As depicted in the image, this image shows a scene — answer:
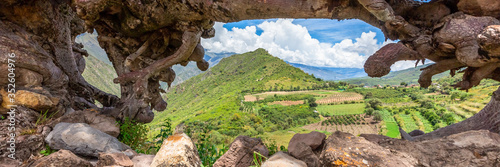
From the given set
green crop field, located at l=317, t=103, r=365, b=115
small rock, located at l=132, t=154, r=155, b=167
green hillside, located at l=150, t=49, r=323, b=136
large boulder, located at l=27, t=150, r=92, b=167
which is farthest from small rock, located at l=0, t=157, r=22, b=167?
green hillside, located at l=150, t=49, r=323, b=136

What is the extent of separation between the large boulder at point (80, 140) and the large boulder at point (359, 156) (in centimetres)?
337

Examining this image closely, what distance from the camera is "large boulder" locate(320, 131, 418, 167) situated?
5.94 feet

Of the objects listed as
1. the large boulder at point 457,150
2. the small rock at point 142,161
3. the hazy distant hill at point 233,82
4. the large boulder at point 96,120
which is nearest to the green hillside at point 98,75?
the hazy distant hill at point 233,82

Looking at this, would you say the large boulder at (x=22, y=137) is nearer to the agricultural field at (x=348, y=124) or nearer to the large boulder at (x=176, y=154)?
the large boulder at (x=176, y=154)

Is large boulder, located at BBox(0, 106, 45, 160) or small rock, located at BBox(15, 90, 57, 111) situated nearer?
large boulder, located at BBox(0, 106, 45, 160)

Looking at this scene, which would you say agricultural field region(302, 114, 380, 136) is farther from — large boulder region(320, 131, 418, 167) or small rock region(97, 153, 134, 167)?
small rock region(97, 153, 134, 167)

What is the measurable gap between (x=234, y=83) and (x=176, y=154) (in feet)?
158

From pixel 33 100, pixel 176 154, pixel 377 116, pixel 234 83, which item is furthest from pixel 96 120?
pixel 234 83

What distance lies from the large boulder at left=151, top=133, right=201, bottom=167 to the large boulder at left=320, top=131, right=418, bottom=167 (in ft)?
4.47

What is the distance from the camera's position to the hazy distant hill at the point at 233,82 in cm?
4191

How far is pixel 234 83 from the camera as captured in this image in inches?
1977

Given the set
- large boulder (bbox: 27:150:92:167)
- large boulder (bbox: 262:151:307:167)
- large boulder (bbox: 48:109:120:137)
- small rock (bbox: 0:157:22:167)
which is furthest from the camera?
large boulder (bbox: 48:109:120:137)

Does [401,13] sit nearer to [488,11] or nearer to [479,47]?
[488,11]

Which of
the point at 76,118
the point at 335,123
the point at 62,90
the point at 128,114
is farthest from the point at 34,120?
the point at 335,123
